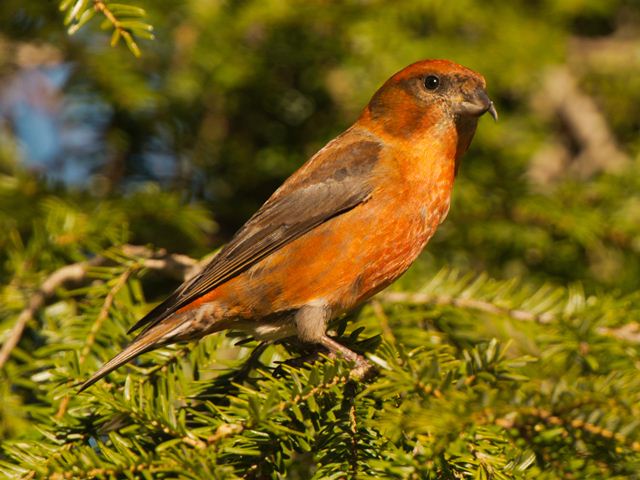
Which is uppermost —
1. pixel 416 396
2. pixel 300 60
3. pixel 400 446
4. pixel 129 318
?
pixel 300 60

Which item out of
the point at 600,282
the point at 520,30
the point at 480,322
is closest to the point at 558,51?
the point at 520,30

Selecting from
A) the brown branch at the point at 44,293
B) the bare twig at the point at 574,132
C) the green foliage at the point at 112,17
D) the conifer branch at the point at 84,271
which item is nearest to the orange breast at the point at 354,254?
the conifer branch at the point at 84,271

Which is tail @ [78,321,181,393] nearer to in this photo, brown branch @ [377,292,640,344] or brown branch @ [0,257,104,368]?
brown branch @ [0,257,104,368]

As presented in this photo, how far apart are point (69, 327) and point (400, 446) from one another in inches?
59.3

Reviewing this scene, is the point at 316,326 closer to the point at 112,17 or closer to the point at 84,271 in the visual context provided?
the point at 84,271

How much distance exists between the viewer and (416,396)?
218 centimetres

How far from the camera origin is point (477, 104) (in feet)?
11.3

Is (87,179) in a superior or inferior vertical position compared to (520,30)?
superior

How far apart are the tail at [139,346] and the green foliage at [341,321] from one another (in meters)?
0.08

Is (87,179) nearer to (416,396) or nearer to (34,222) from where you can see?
(34,222)

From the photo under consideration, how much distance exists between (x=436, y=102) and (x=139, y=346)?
1.76 metres

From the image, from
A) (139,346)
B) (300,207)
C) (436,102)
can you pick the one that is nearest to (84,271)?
(139,346)

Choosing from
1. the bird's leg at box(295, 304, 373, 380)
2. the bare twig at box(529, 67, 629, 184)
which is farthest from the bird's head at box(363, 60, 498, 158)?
the bare twig at box(529, 67, 629, 184)

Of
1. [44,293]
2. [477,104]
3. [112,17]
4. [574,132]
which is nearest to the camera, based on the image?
[112,17]
